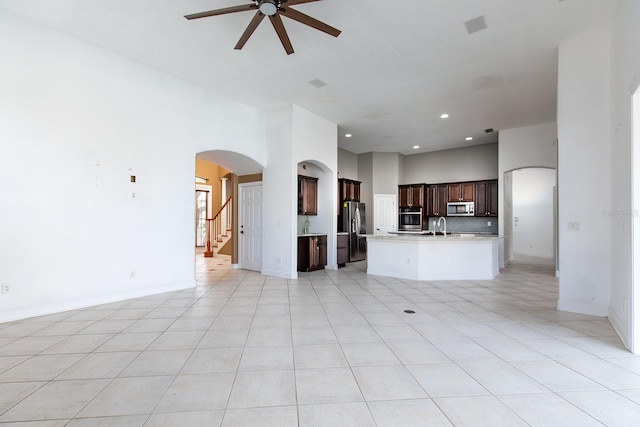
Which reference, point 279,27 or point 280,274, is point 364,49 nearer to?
point 279,27

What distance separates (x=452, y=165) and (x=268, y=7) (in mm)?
8545

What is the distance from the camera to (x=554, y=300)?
4.62m

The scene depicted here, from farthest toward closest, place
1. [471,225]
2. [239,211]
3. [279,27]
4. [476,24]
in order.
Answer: [471,225] → [239,211] → [476,24] → [279,27]

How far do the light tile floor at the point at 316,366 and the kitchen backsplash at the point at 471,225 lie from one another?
17.3ft

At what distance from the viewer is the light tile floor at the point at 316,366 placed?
187cm

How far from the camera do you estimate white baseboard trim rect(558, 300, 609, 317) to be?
150 inches

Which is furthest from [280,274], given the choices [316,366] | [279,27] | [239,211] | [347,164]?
[347,164]

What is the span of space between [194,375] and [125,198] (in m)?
3.40

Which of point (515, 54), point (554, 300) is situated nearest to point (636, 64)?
point (515, 54)

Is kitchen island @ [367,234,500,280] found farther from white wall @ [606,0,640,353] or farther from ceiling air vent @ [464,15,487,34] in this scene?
ceiling air vent @ [464,15,487,34]

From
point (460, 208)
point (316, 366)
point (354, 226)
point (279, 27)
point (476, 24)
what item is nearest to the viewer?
point (316, 366)

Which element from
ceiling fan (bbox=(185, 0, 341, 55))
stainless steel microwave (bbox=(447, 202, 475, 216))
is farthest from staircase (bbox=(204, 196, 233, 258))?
ceiling fan (bbox=(185, 0, 341, 55))

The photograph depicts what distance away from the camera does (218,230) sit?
33.4ft

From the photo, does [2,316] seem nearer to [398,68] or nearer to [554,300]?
[398,68]
